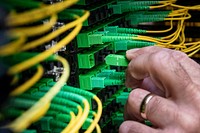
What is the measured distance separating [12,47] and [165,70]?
1.48 feet

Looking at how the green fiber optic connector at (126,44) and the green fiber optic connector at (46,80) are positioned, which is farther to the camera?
the green fiber optic connector at (126,44)

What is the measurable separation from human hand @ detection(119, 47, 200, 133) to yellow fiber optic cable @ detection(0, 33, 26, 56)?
1.41ft

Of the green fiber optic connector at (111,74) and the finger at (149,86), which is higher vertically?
the green fiber optic connector at (111,74)

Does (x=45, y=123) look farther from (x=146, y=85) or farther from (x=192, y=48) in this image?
(x=192, y=48)

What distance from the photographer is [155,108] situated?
0.77m

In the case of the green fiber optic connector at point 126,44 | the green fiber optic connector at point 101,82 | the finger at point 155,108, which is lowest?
the finger at point 155,108

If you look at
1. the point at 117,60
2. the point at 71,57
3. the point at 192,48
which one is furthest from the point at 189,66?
the point at 192,48

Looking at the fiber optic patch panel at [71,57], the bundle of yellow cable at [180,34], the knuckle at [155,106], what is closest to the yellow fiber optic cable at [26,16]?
the fiber optic patch panel at [71,57]

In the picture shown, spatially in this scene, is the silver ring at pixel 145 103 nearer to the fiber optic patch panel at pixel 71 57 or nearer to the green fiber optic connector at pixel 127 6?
the fiber optic patch panel at pixel 71 57

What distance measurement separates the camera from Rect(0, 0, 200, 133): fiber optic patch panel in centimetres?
38

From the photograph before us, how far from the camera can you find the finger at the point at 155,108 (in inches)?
29.4

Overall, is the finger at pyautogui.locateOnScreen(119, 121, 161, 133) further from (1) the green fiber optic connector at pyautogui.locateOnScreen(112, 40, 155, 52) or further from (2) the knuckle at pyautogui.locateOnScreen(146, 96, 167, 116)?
(1) the green fiber optic connector at pyautogui.locateOnScreen(112, 40, 155, 52)

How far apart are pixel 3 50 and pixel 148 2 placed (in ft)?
2.78

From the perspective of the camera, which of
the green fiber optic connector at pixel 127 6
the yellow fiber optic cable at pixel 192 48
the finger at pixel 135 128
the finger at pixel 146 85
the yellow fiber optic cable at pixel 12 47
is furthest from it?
the yellow fiber optic cable at pixel 192 48
